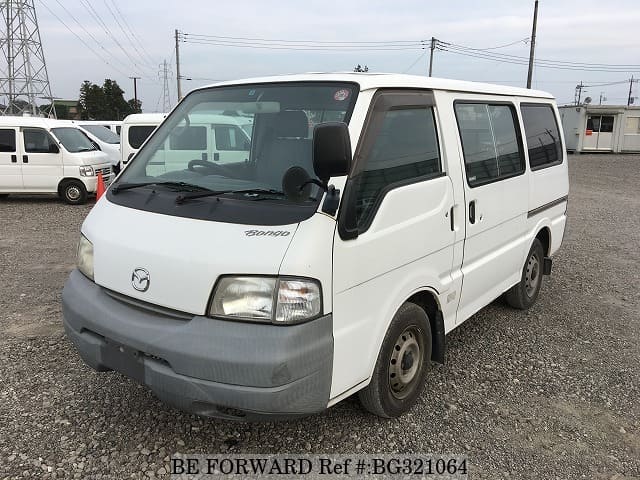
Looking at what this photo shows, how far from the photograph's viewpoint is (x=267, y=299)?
240 cm

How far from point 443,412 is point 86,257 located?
2373mm

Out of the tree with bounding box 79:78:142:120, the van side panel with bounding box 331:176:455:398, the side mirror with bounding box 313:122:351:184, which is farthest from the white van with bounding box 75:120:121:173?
the tree with bounding box 79:78:142:120

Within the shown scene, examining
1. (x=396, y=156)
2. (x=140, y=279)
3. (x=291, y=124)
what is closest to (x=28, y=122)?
(x=291, y=124)

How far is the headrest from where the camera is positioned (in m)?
3.01

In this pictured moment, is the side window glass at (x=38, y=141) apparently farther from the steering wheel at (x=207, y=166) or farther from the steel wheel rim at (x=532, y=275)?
the steel wheel rim at (x=532, y=275)

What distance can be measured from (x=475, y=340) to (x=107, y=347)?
3022mm

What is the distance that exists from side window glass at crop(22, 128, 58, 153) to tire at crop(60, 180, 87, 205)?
2.56 feet

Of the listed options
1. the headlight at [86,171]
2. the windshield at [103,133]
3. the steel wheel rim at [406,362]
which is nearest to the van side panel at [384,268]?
the steel wheel rim at [406,362]

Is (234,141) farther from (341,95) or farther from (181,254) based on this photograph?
(181,254)

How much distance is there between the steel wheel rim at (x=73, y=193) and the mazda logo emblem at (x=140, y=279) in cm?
1011

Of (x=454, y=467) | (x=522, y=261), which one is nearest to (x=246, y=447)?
(x=454, y=467)

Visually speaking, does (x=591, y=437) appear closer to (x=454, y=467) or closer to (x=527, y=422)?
(x=527, y=422)

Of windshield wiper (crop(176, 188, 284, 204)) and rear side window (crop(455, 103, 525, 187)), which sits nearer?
windshield wiper (crop(176, 188, 284, 204))

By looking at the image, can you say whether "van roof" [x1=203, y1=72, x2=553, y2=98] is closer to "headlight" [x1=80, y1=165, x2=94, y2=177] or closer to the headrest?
the headrest
